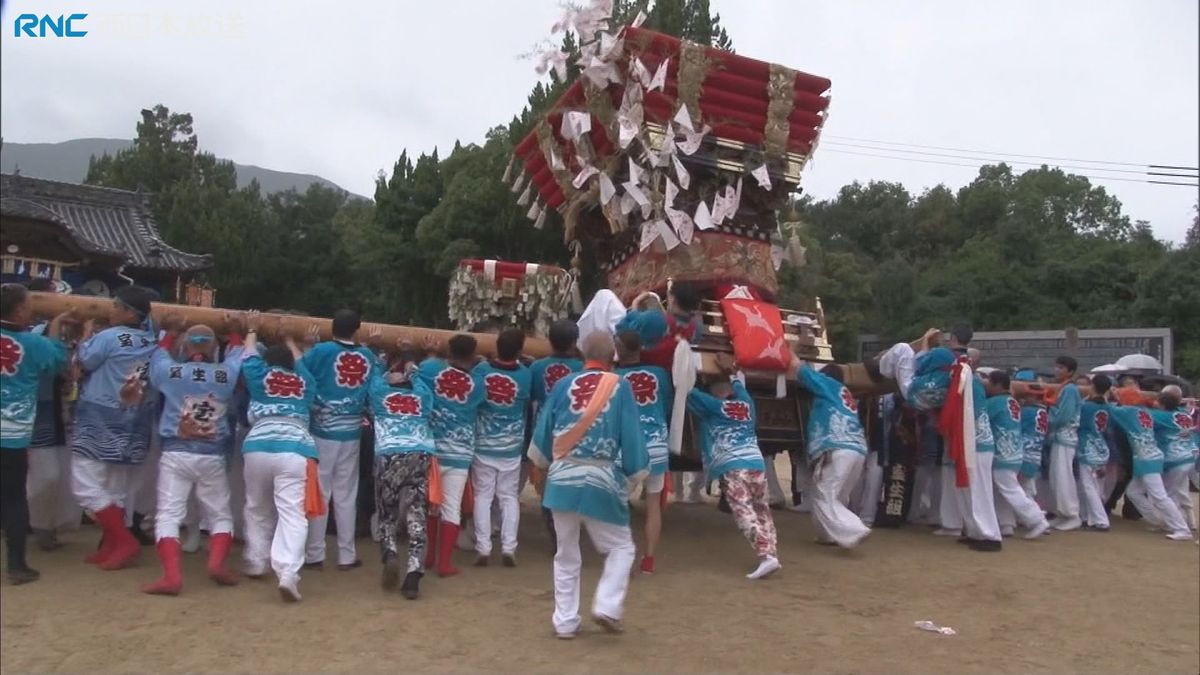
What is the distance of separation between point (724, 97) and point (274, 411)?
4566 millimetres

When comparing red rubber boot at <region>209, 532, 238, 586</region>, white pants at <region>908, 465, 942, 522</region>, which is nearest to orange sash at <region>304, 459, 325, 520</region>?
red rubber boot at <region>209, 532, 238, 586</region>

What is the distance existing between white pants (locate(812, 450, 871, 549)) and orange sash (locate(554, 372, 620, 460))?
3.00 m

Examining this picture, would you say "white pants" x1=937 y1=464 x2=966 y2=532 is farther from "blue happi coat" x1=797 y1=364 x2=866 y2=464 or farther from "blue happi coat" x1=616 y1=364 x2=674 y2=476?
"blue happi coat" x1=616 y1=364 x2=674 y2=476

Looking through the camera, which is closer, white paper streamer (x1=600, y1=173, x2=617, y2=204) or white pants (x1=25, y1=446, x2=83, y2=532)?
white pants (x1=25, y1=446, x2=83, y2=532)

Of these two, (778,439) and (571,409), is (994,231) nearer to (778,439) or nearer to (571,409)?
(778,439)

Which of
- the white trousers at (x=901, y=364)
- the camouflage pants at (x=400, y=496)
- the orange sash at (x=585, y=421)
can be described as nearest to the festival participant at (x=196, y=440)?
the camouflage pants at (x=400, y=496)

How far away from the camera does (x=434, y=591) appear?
18.0 ft

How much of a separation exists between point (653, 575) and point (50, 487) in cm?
377

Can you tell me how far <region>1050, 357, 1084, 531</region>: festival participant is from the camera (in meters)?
9.24

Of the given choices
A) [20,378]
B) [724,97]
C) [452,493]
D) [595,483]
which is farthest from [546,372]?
[20,378]

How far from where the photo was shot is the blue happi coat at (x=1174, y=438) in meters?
9.78

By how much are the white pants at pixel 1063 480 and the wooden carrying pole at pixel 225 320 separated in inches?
233

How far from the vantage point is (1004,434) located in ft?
27.3

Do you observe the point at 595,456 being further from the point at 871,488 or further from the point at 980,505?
the point at 871,488
